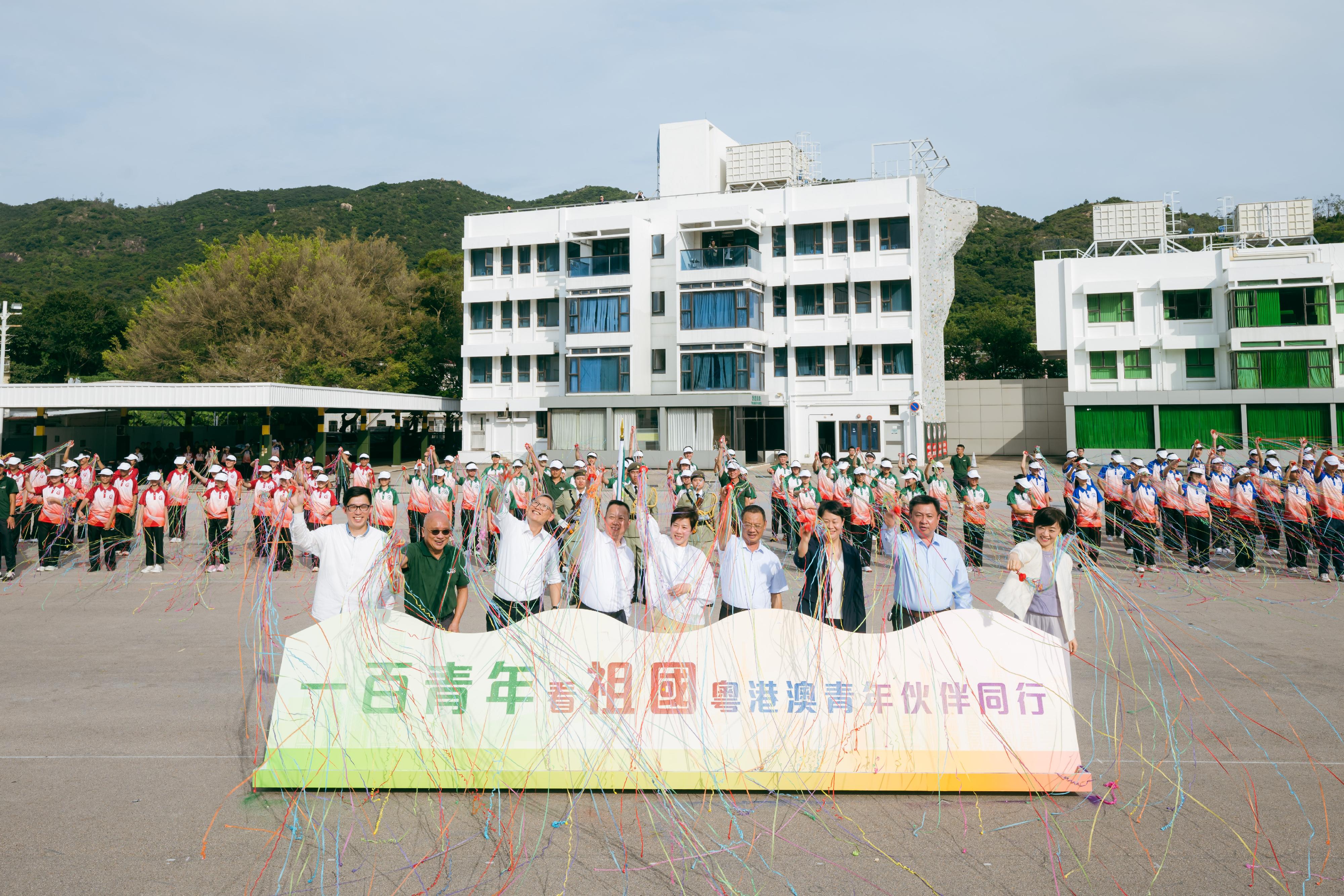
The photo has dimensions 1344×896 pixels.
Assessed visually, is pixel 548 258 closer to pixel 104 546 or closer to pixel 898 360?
pixel 898 360

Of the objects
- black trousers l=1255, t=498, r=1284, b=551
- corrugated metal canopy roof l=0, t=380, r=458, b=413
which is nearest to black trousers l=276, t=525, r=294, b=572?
black trousers l=1255, t=498, r=1284, b=551

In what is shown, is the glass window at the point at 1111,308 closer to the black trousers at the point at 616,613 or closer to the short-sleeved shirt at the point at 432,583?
the black trousers at the point at 616,613

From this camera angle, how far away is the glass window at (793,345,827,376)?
36875mm

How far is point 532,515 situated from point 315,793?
7.30ft

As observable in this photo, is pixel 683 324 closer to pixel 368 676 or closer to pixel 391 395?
pixel 391 395

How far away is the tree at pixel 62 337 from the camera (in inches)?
2304

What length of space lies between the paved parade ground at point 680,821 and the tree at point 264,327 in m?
41.4

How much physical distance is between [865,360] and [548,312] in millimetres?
14816

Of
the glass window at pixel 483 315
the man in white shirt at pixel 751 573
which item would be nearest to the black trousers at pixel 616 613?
the man in white shirt at pixel 751 573

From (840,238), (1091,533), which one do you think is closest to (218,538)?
(1091,533)

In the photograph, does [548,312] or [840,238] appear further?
[548,312]

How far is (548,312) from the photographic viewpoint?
133ft

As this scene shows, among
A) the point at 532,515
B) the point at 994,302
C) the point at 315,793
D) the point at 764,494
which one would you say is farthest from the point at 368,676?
the point at 994,302

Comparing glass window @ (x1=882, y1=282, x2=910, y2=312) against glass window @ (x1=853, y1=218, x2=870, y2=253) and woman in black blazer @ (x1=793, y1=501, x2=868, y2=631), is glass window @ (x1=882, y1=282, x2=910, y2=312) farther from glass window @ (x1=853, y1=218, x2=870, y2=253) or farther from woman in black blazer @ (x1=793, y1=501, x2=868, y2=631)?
woman in black blazer @ (x1=793, y1=501, x2=868, y2=631)
